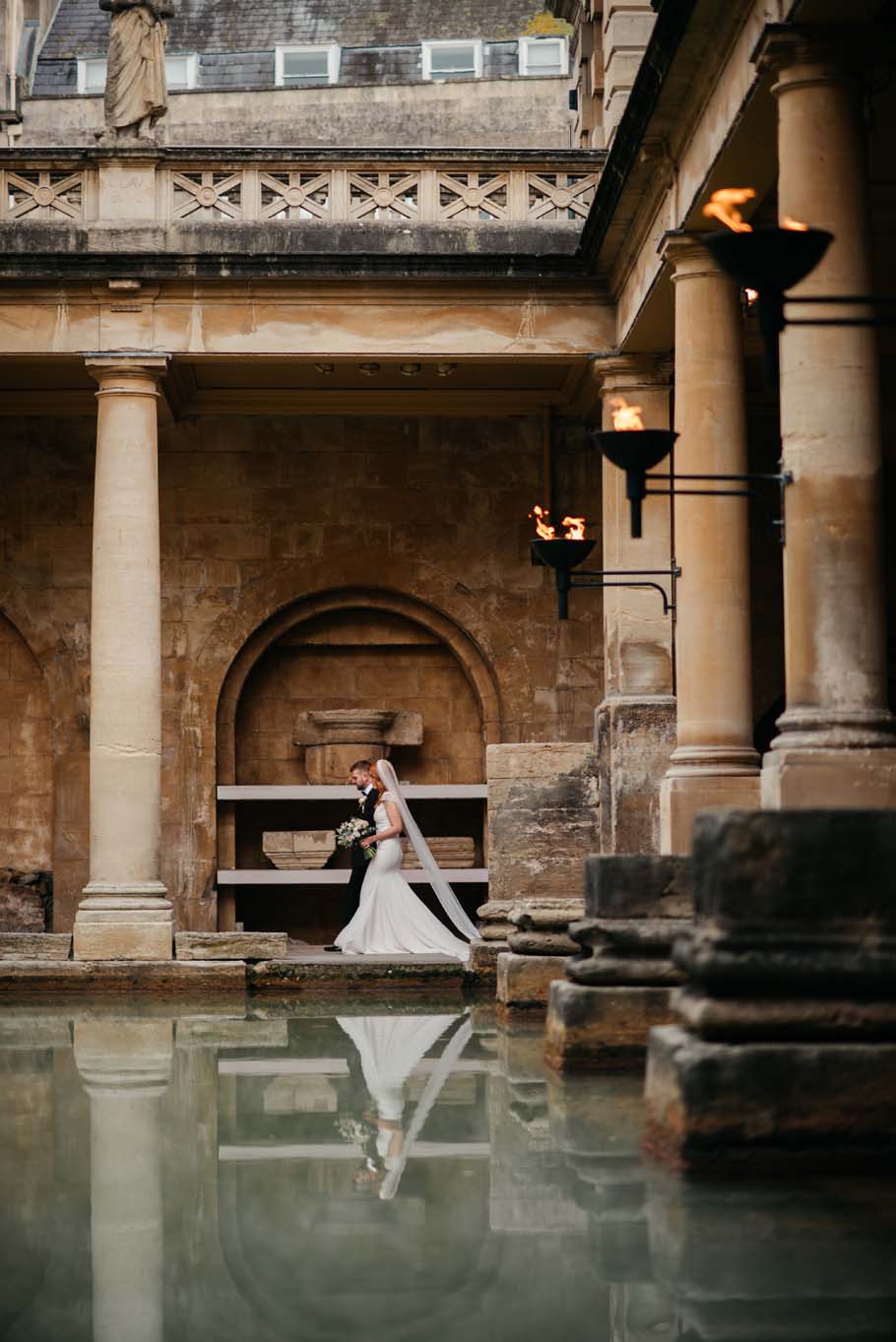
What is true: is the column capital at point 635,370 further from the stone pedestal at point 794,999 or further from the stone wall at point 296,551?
the stone pedestal at point 794,999

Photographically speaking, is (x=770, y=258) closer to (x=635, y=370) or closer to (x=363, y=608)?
(x=635, y=370)

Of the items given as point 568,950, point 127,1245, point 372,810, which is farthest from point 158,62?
point 127,1245

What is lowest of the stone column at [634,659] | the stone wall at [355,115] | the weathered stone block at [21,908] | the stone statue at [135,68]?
the weathered stone block at [21,908]

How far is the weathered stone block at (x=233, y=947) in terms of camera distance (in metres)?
14.5

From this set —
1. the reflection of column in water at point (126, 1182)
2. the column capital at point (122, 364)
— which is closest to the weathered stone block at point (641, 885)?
the reflection of column in water at point (126, 1182)

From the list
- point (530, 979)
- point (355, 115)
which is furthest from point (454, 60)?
point (530, 979)

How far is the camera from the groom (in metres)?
16.4

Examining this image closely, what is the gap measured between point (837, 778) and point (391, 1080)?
2.43 metres

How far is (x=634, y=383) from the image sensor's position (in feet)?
50.6

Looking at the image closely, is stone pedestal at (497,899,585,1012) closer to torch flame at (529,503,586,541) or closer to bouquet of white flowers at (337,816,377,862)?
torch flame at (529,503,586,541)

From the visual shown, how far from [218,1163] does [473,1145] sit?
2.97 ft

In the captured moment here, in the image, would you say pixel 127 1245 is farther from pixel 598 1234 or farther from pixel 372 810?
pixel 372 810

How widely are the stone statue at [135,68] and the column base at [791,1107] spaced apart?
470 inches

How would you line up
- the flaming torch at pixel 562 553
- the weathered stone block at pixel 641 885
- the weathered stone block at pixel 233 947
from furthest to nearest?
the weathered stone block at pixel 233 947 → the flaming torch at pixel 562 553 → the weathered stone block at pixel 641 885
